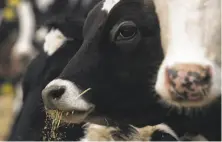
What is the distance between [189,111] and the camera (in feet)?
2.31

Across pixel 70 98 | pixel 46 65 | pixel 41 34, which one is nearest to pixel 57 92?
pixel 70 98

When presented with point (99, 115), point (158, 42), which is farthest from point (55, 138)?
point (158, 42)

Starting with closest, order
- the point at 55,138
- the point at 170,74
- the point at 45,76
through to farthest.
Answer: the point at 170,74 < the point at 55,138 < the point at 45,76

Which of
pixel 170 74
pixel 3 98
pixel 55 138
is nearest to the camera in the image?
pixel 170 74

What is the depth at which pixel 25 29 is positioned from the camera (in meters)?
1.88

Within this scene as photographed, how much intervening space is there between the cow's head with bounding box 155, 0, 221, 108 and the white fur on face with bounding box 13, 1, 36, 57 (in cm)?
106

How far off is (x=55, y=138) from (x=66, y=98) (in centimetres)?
14

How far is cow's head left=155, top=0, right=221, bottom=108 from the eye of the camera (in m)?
0.68

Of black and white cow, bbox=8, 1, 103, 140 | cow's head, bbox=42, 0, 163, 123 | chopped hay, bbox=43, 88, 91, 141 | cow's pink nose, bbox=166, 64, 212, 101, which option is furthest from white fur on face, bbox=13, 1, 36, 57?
cow's pink nose, bbox=166, 64, 212, 101

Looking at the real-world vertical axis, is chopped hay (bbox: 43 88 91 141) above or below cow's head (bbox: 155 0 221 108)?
below

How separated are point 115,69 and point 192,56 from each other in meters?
0.13

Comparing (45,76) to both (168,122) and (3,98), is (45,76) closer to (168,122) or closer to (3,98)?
(168,122)

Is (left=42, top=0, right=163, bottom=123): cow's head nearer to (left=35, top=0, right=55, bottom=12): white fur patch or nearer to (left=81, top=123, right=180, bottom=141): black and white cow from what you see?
(left=81, top=123, right=180, bottom=141): black and white cow

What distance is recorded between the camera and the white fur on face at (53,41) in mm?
1118
